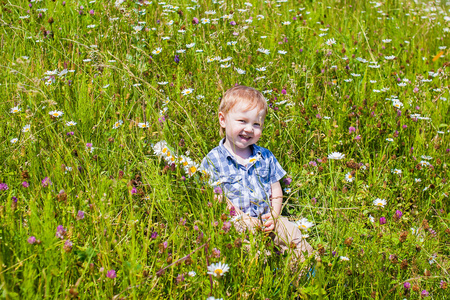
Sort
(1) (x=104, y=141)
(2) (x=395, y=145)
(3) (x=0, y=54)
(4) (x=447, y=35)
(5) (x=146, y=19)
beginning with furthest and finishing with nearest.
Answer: (4) (x=447, y=35)
(5) (x=146, y=19)
(3) (x=0, y=54)
(2) (x=395, y=145)
(1) (x=104, y=141)

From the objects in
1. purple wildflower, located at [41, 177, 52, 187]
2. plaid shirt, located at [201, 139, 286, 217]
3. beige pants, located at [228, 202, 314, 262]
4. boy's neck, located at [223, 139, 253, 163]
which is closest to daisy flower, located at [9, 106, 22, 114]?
purple wildflower, located at [41, 177, 52, 187]

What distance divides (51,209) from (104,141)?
98 centimetres

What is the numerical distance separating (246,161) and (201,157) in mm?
299

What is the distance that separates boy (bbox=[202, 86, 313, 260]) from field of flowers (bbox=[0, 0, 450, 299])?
150 millimetres

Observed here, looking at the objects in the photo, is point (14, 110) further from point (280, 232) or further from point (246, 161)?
point (280, 232)

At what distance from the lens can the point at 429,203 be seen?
2.78 meters

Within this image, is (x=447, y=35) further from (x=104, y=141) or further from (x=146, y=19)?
(x=104, y=141)

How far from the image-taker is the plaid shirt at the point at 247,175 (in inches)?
100

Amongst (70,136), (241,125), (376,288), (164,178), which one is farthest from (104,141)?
(376,288)

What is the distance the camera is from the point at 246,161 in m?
2.66

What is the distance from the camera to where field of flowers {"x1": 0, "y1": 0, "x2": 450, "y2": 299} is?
1756 mm

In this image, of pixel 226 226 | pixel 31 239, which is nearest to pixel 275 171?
pixel 226 226

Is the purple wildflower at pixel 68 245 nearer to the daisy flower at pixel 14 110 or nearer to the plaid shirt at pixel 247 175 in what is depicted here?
the plaid shirt at pixel 247 175

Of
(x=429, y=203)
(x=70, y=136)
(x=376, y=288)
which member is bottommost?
(x=429, y=203)
